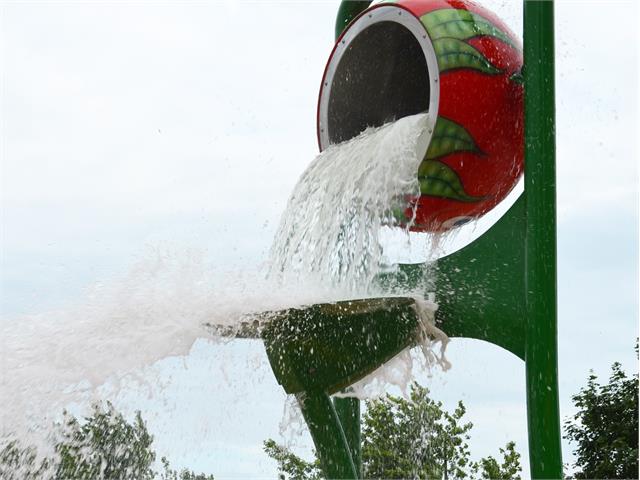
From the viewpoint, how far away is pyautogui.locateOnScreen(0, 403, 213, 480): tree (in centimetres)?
443

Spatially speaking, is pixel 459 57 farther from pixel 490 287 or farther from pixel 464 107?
pixel 490 287

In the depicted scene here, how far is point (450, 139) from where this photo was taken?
4.82m

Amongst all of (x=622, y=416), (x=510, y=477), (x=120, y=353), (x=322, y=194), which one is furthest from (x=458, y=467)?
(x=120, y=353)

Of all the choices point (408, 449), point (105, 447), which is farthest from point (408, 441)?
point (105, 447)

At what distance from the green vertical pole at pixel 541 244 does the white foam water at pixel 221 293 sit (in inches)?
20.3

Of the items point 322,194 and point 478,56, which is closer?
point 478,56

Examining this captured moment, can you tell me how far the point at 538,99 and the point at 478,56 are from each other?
0.42 m

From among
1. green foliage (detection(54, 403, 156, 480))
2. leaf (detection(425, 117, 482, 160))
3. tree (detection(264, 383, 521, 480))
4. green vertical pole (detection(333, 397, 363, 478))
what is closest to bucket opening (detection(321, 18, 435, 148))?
leaf (detection(425, 117, 482, 160))

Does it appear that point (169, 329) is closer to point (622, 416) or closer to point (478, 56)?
point (478, 56)

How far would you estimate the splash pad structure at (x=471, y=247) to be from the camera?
4445 mm

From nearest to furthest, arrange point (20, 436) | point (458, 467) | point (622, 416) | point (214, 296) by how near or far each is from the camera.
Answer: point (20, 436) → point (214, 296) → point (458, 467) → point (622, 416)

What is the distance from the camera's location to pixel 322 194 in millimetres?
5246

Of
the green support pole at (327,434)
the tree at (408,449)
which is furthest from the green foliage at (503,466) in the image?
the green support pole at (327,434)

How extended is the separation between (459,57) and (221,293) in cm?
150
